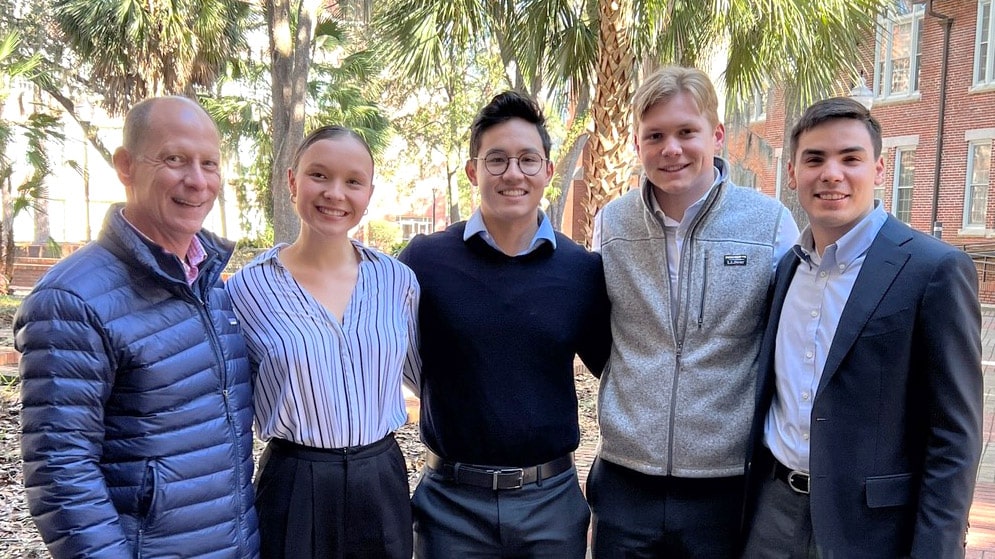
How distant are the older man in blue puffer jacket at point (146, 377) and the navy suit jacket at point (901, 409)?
1.82 meters

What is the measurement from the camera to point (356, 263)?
2709 millimetres

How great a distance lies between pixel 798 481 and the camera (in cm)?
237

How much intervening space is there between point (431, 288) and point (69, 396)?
136 centimetres

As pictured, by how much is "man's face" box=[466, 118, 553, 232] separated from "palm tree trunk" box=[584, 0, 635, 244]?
460 centimetres

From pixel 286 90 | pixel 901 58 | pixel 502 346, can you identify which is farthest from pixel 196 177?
pixel 901 58

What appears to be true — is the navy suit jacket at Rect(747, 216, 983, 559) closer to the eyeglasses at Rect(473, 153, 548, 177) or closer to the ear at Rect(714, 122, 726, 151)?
the ear at Rect(714, 122, 726, 151)

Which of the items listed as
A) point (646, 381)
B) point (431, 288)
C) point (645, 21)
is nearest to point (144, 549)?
point (431, 288)

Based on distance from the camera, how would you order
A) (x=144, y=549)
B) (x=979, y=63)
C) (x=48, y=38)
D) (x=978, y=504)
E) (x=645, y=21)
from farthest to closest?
(x=48, y=38), (x=979, y=63), (x=645, y=21), (x=978, y=504), (x=144, y=549)

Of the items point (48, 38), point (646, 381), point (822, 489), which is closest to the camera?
point (822, 489)

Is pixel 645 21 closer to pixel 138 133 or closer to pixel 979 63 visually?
pixel 138 133

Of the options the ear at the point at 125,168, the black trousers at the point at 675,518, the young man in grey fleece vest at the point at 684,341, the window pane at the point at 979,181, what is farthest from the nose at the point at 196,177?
the window pane at the point at 979,181

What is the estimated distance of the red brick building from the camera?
58.3 feet

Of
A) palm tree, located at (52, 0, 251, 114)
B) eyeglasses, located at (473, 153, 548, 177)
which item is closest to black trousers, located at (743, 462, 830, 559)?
eyeglasses, located at (473, 153, 548, 177)

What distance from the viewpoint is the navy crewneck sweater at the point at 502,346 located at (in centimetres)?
272
